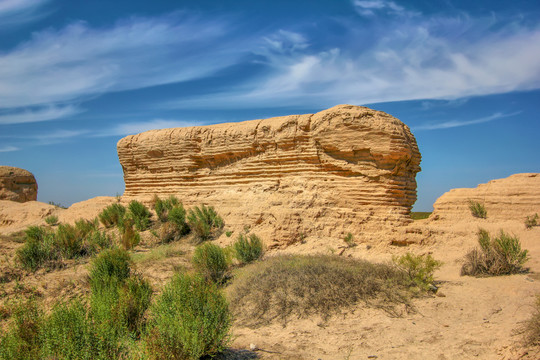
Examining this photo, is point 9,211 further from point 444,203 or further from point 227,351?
point 444,203

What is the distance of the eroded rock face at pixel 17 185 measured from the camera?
814 inches

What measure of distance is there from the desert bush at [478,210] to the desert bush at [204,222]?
7.67 m

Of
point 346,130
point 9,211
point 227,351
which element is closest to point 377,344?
point 227,351

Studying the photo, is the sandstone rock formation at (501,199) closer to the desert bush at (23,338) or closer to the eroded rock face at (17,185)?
the desert bush at (23,338)

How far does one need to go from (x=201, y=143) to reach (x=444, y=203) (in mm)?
8512

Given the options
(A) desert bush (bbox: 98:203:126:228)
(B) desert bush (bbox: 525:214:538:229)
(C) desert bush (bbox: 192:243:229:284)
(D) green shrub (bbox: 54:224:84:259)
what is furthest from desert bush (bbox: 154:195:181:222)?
(B) desert bush (bbox: 525:214:538:229)

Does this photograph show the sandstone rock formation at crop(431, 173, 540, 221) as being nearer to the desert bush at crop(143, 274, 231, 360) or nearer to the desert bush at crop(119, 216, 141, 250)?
the desert bush at crop(143, 274, 231, 360)

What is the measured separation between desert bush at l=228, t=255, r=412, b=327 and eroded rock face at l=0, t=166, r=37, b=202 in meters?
19.4

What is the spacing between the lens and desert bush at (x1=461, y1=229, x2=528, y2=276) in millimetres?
7883

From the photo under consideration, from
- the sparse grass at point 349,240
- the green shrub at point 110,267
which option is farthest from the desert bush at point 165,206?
the sparse grass at point 349,240

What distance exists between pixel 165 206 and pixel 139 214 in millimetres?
1104

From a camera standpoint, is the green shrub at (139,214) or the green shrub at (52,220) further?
the green shrub at (52,220)

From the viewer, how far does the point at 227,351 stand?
4.60 metres

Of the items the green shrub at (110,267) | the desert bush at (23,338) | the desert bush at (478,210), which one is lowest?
the desert bush at (23,338)
